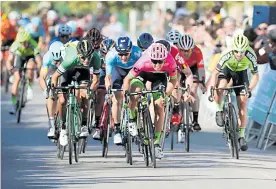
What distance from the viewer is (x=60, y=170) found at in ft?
51.2

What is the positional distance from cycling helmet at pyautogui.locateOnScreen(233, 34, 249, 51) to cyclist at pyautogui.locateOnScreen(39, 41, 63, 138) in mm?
2407

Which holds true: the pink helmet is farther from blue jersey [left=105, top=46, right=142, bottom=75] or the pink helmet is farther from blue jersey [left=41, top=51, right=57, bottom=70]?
blue jersey [left=41, top=51, right=57, bottom=70]

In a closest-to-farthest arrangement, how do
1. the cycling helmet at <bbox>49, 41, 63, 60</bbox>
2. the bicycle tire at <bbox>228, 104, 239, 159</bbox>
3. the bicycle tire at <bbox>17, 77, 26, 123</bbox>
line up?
1. the bicycle tire at <bbox>228, 104, 239, 159</bbox>
2. the cycling helmet at <bbox>49, 41, 63, 60</bbox>
3. the bicycle tire at <bbox>17, 77, 26, 123</bbox>

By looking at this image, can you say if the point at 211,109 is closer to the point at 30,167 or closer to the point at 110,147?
the point at 110,147

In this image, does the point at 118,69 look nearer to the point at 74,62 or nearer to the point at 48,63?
the point at 74,62

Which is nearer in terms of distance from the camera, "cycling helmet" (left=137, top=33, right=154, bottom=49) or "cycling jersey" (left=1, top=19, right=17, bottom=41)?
"cycling helmet" (left=137, top=33, right=154, bottom=49)

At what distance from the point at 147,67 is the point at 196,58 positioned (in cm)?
353

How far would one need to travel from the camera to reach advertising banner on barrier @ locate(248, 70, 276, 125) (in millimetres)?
20172

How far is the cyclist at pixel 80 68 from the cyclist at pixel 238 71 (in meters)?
1.90

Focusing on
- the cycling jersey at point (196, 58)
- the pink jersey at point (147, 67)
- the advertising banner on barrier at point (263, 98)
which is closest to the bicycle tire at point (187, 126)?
the cycling jersey at point (196, 58)

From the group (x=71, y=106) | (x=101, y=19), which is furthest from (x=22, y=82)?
(x=101, y=19)

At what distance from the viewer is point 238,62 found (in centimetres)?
1789

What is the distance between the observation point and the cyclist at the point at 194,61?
18891 millimetres

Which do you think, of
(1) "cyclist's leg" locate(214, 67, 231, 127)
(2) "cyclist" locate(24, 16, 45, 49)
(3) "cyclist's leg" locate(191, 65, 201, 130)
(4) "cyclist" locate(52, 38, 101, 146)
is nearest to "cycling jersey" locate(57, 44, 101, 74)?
(4) "cyclist" locate(52, 38, 101, 146)
